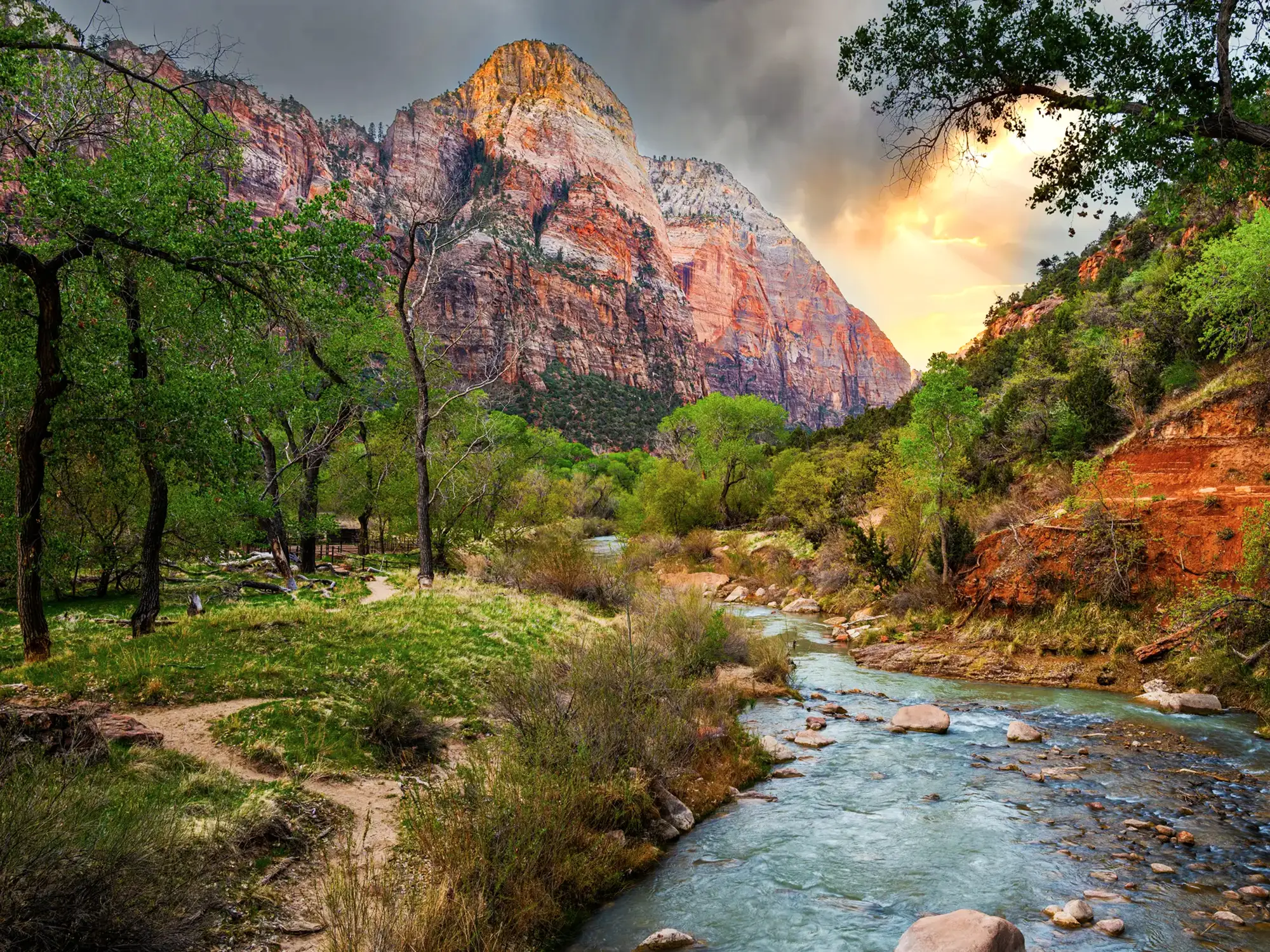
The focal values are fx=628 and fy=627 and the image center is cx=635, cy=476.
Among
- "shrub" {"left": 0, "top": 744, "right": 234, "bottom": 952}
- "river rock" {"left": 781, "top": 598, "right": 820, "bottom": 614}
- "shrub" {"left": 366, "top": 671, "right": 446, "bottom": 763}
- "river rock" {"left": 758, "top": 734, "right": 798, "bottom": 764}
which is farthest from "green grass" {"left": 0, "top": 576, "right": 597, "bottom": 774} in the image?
"river rock" {"left": 781, "top": 598, "right": 820, "bottom": 614}

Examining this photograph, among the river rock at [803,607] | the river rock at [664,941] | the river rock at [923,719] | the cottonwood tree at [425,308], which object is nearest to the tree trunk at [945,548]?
the river rock at [803,607]

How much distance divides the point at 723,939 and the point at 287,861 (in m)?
3.64

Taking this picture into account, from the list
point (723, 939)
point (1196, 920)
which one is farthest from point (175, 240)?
point (1196, 920)

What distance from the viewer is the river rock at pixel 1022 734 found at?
10.3 metres

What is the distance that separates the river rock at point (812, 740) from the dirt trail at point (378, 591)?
1023 centimetres

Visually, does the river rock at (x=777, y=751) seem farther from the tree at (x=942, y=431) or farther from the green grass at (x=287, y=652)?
the tree at (x=942, y=431)

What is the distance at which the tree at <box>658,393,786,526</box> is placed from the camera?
143 feet

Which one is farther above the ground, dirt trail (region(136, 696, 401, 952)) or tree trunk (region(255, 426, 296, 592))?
tree trunk (region(255, 426, 296, 592))

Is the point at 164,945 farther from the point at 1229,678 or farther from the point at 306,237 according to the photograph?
the point at 1229,678

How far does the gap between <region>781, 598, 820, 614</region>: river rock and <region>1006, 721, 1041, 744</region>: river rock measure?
1369cm

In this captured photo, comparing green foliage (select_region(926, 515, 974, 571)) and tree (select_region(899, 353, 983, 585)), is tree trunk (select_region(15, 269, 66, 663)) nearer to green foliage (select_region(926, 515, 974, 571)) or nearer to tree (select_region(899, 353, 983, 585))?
tree (select_region(899, 353, 983, 585))

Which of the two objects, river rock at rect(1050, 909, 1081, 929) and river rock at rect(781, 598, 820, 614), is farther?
river rock at rect(781, 598, 820, 614)

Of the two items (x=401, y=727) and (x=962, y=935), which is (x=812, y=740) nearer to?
(x=962, y=935)

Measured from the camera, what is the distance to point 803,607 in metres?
24.9
